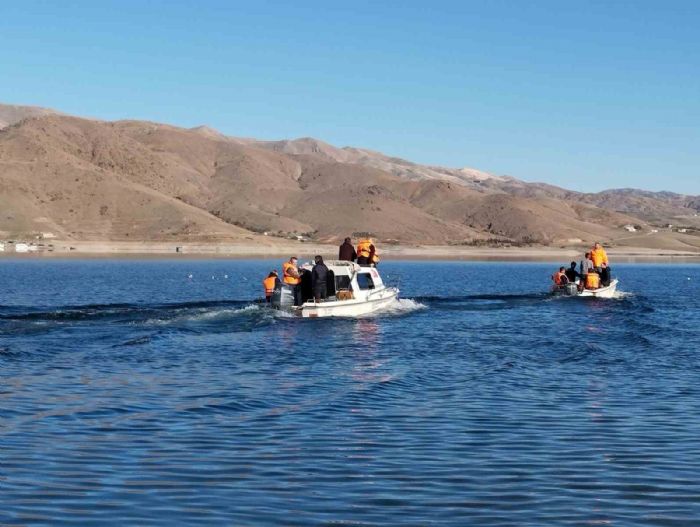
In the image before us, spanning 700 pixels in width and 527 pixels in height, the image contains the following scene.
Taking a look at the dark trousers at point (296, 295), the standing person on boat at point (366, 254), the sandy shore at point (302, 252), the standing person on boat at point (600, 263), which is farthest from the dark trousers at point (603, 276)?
the sandy shore at point (302, 252)

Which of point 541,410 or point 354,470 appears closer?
point 354,470

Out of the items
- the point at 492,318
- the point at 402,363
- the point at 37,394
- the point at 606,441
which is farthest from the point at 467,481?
the point at 492,318

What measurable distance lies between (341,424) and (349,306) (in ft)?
75.7

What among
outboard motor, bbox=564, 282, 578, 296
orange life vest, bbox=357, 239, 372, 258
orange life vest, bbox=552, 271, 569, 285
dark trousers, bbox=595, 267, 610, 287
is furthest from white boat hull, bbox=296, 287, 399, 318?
dark trousers, bbox=595, 267, 610, 287

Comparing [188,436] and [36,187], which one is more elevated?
[36,187]

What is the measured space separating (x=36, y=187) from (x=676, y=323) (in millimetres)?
164690

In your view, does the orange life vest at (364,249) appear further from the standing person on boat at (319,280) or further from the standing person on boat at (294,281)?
the standing person on boat at (294,281)

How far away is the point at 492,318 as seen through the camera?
4444 centimetres

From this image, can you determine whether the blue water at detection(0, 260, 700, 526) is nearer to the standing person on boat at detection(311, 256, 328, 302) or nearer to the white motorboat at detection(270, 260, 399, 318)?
the white motorboat at detection(270, 260, 399, 318)

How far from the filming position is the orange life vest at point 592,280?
5506cm

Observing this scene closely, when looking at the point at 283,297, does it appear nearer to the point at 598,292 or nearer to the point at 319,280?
the point at 319,280

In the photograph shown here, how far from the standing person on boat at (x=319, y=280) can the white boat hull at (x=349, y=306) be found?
0.32 m

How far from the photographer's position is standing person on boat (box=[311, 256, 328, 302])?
39.9 metres

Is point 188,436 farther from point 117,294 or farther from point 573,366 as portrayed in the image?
point 117,294
